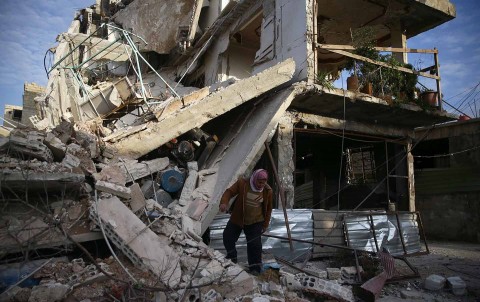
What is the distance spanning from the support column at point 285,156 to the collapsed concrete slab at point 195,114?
3.63 feet

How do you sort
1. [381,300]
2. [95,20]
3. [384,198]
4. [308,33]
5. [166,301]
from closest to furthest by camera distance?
[166,301] < [381,300] < [308,33] < [384,198] < [95,20]

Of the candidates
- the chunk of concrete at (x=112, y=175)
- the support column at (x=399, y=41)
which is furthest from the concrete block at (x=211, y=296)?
the support column at (x=399, y=41)

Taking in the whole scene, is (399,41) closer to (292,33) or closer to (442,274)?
(292,33)

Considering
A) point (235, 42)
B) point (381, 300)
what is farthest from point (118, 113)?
point (381, 300)

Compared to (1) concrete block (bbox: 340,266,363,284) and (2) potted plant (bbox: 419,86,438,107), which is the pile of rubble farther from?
(2) potted plant (bbox: 419,86,438,107)

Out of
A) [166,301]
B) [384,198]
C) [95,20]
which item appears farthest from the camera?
[95,20]

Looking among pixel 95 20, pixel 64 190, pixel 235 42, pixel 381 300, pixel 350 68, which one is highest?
pixel 95 20

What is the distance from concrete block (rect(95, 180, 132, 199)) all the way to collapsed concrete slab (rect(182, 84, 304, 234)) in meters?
0.90

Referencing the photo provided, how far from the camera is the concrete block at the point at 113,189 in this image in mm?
4082

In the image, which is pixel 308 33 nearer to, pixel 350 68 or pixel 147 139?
pixel 350 68

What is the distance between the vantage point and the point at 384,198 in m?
10.0

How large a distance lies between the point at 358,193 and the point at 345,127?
2.98 meters

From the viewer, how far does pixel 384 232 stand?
7.01 metres

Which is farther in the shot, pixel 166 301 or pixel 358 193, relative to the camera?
pixel 358 193
